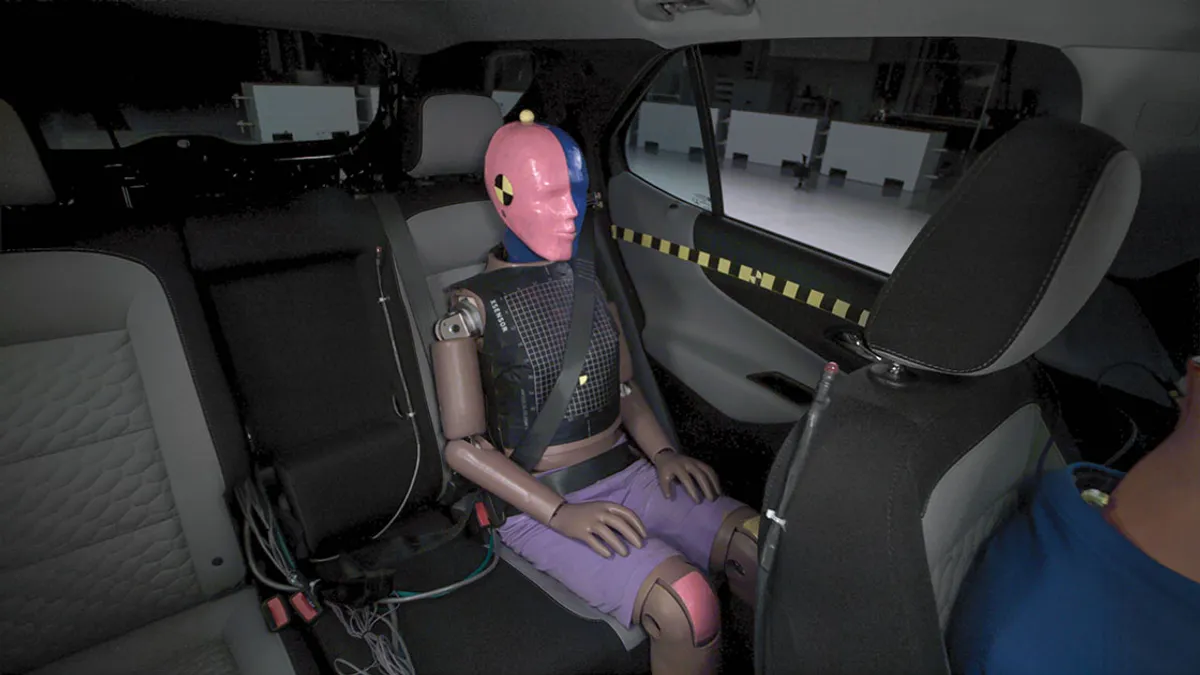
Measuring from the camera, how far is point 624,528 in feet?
4.68

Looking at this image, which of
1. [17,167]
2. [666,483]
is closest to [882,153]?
[666,483]

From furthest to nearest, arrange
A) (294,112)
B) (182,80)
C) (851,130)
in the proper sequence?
(851,130) < (294,112) < (182,80)

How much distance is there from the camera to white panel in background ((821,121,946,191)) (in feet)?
25.7

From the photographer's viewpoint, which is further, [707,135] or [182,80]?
[707,135]

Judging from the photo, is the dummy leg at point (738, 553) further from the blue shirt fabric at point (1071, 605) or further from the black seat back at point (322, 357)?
the black seat back at point (322, 357)

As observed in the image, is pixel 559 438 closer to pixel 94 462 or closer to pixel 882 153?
pixel 94 462

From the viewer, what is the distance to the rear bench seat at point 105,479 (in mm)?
1227

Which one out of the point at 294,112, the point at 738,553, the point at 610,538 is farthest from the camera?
the point at 294,112

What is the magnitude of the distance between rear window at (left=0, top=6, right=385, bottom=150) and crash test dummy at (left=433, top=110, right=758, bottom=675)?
2.84 feet

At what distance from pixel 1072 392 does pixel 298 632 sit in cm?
187

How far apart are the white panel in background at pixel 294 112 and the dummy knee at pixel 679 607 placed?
67.4 inches

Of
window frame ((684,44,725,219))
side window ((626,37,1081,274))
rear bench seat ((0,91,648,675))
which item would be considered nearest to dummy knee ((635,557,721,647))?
rear bench seat ((0,91,648,675))

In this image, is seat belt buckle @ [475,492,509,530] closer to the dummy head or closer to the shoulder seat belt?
the shoulder seat belt

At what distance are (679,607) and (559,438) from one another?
542mm
